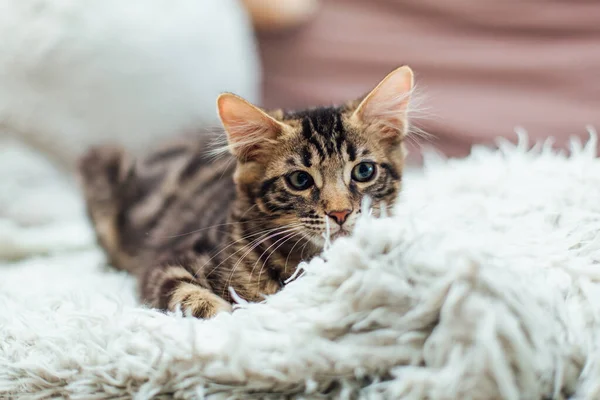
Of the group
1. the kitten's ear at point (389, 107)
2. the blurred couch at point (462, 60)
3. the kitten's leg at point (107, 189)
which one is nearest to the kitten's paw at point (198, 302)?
the kitten's ear at point (389, 107)

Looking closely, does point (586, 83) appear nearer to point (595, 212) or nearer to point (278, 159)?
point (595, 212)

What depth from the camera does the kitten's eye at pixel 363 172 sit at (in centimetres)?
102

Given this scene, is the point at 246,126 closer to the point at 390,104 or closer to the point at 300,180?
the point at 300,180

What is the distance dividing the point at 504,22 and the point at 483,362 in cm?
134

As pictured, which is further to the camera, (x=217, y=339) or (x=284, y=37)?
(x=284, y=37)

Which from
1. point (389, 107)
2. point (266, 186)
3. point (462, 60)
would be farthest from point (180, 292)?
point (462, 60)

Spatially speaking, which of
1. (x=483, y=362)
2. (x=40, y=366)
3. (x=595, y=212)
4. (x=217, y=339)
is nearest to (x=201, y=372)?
(x=217, y=339)

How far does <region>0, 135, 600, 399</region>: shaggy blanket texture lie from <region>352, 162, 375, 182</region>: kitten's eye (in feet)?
0.70

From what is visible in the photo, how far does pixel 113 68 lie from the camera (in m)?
1.53

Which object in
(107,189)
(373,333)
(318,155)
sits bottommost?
(107,189)

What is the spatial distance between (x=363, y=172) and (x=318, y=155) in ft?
0.28

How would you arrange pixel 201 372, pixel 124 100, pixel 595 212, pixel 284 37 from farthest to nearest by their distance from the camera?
pixel 284 37 → pixel 124 100 → pixel 595 212 → pixel 201 372

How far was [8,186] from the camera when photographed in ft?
4.79

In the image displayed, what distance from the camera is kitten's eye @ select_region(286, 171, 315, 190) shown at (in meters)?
1.01
